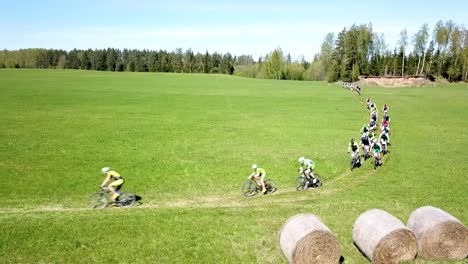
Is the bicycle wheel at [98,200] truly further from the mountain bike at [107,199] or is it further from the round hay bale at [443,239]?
the round hay bale at [443,239]

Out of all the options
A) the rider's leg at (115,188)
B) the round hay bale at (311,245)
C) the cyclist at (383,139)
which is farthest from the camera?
the cyclist at (383,139)

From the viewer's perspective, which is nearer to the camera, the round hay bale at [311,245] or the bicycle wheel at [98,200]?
the round hay bale at [311,245]

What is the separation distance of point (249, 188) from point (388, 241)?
10890mm

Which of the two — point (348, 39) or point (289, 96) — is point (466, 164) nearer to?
point (289, 96)

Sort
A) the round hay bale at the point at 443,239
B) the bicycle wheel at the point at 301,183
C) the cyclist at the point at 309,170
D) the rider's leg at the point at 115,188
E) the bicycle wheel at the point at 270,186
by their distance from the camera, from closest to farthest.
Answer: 1. the round hay bale at the point at 443,239
2. the rider's leg at the point at 115,188
3. the cyclist at the point at 309,170
4. the bicycle wheel at the point at 270,186
5. the bicycle wheel at the point at 301,183

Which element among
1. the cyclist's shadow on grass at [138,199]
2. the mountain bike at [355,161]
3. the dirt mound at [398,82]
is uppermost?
the dirt mound at [398,82]

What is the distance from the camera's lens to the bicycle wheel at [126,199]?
21.6 meters

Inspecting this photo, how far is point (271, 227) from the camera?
60.0 ft

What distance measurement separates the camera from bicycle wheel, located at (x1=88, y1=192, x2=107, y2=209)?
21.4 metres

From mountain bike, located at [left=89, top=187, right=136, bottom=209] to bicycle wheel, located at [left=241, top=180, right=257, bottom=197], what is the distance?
6.30 m

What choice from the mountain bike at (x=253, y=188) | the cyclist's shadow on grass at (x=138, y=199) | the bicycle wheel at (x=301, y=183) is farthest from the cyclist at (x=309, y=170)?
the cyclist's shadow on grass at (x=138, y=199)

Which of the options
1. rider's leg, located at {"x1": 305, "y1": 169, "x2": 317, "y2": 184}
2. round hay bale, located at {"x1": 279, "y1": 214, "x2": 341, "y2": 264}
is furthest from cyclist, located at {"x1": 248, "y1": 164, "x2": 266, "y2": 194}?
round hay bale, located at {"x1": 279, "y1": 214, "x2": 341, "y2": 264}

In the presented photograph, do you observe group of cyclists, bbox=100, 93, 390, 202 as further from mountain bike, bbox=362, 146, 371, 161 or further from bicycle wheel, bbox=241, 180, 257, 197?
bicycle wheel, bbox=241, 180, 257, 197

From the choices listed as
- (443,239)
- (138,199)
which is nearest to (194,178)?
(138,199)
